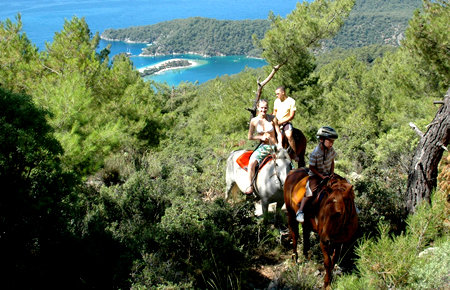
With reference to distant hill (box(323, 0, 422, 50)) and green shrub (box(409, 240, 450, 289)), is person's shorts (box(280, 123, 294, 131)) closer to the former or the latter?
green shrub (box(409, 240, 450, 289))

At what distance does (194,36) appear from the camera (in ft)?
464

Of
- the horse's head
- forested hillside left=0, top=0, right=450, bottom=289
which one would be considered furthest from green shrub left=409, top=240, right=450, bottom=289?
the horse's head

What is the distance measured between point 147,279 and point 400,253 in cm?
283

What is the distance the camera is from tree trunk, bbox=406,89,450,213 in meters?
4.59

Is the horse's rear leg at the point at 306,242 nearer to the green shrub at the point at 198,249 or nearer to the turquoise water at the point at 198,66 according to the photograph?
the green shrub at the point at 198,249

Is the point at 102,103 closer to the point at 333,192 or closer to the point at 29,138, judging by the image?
the point at 29,138

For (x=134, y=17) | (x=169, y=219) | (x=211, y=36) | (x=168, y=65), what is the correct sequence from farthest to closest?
(x=134, y=17), (x=211, y=36), (x=168, y=65), (x=169, y=219)

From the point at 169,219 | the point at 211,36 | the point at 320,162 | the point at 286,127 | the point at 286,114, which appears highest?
the point at 211,36

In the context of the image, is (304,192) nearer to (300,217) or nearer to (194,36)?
(300,217)

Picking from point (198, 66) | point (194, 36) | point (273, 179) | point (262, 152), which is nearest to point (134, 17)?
point (194, 36)

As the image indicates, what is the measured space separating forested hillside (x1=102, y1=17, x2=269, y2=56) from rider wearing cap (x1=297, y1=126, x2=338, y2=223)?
127571mm

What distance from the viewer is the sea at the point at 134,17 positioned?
9087cm

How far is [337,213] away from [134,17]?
557ft

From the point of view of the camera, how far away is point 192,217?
185 inches
